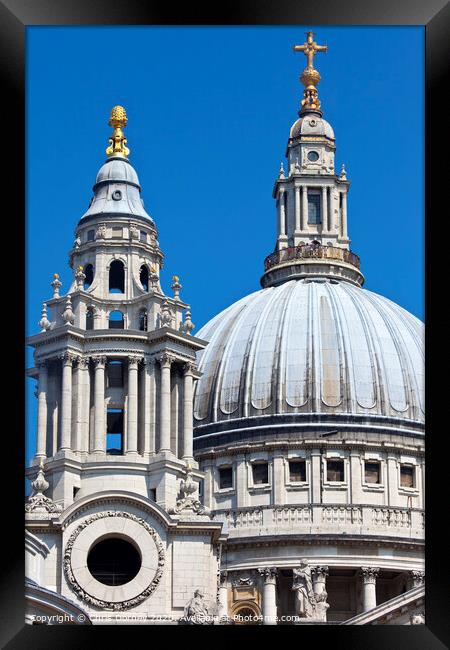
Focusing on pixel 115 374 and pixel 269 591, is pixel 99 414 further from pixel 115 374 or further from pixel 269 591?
pixel 269 591

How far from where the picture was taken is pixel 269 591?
95062 millimetres

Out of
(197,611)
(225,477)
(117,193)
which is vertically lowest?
(197,611)

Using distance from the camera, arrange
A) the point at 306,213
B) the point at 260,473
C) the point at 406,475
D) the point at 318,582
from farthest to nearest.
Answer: the point at 306,213 < the point at 406,475 < the point at 260,473 < the point at 318,582

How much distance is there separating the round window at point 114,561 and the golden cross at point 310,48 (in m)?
37.4

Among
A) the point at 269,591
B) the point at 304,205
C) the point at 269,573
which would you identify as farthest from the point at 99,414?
the point at 304,205

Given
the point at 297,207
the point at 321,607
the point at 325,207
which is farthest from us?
the point at 297,207

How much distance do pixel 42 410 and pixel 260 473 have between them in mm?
27189

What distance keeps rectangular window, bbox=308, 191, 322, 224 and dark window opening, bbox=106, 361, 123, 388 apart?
3996 centimetres

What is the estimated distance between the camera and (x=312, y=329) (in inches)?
4210

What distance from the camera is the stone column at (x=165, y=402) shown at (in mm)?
77312

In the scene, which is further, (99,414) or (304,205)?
(304,205)
